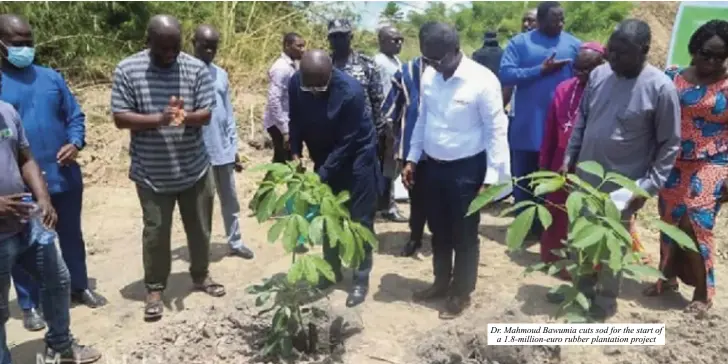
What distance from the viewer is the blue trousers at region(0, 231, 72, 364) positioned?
9.48 ft

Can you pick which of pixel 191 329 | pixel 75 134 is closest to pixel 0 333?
pixel 191 329

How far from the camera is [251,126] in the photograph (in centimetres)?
784

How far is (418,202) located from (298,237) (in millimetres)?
1679

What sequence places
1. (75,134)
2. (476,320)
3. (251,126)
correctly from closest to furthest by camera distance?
(476,320), (75,134), (251,126)

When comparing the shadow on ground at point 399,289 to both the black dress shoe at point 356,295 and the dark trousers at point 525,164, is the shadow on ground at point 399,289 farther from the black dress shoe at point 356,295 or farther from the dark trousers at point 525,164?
the dark trousers at point 525,164

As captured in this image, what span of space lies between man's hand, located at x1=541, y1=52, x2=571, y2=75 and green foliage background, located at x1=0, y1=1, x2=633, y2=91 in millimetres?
4966

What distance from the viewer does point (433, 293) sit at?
4059 mm

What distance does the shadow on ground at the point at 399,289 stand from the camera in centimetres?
405

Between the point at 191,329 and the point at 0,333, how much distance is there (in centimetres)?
86

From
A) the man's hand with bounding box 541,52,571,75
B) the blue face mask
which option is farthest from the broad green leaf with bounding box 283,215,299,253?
the man's hand with bounding box 541,52,571,75

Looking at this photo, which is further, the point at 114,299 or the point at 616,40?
the point at 114,299

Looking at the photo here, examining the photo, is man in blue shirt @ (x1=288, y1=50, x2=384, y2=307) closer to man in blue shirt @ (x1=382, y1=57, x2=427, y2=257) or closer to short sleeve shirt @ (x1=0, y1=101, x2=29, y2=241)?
man in blue shirt @ (x1=382, y1=57, x2=427, y2=257)

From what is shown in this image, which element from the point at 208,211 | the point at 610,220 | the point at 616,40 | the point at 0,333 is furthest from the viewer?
the point at 208,211

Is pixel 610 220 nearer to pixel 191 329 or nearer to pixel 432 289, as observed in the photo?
pixel 432 289
